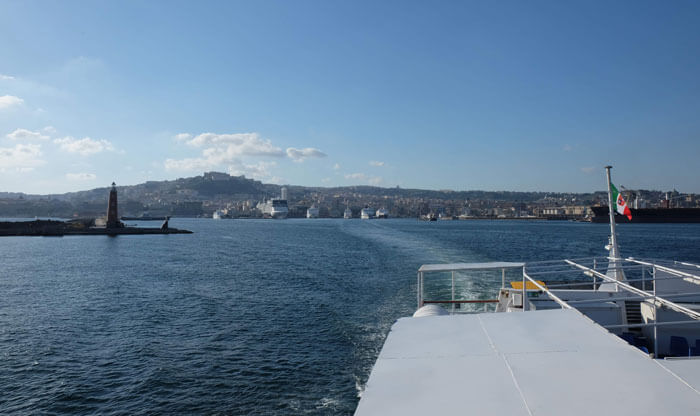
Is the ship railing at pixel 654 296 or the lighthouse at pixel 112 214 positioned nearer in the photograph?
the ship railing at pixel 654 296

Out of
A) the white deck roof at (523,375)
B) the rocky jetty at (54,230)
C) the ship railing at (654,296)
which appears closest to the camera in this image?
the white deck roof at (523,375)

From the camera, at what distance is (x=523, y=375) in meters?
5.00

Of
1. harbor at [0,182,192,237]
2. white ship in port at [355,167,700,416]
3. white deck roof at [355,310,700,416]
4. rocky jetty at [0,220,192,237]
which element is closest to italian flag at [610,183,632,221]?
white ship in port at [355,167,700,416]

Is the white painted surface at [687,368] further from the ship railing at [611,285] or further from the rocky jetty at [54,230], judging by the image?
the rocky jetty at [54,230]

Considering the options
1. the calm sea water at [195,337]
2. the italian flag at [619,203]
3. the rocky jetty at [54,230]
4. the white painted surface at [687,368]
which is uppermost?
the italian flag at [619,203]

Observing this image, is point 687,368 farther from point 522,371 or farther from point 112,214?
point 112,214

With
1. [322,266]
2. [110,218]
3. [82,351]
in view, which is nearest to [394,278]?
[322,266]

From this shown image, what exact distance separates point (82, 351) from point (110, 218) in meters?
87.9

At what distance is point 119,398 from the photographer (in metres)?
12.2

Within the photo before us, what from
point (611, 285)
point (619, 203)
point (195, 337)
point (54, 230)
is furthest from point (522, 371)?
point (54, 230)

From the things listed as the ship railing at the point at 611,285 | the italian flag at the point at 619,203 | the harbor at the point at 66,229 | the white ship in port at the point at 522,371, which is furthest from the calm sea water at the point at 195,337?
the harbor at the point at 66,229

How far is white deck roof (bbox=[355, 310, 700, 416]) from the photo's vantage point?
167 inches

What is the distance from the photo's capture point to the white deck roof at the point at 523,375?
13.9 feet

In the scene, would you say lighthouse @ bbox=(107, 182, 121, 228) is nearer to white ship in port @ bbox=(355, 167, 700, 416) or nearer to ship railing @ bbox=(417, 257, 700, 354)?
ship railing @ bbox=(417, 257, 700, 354)
